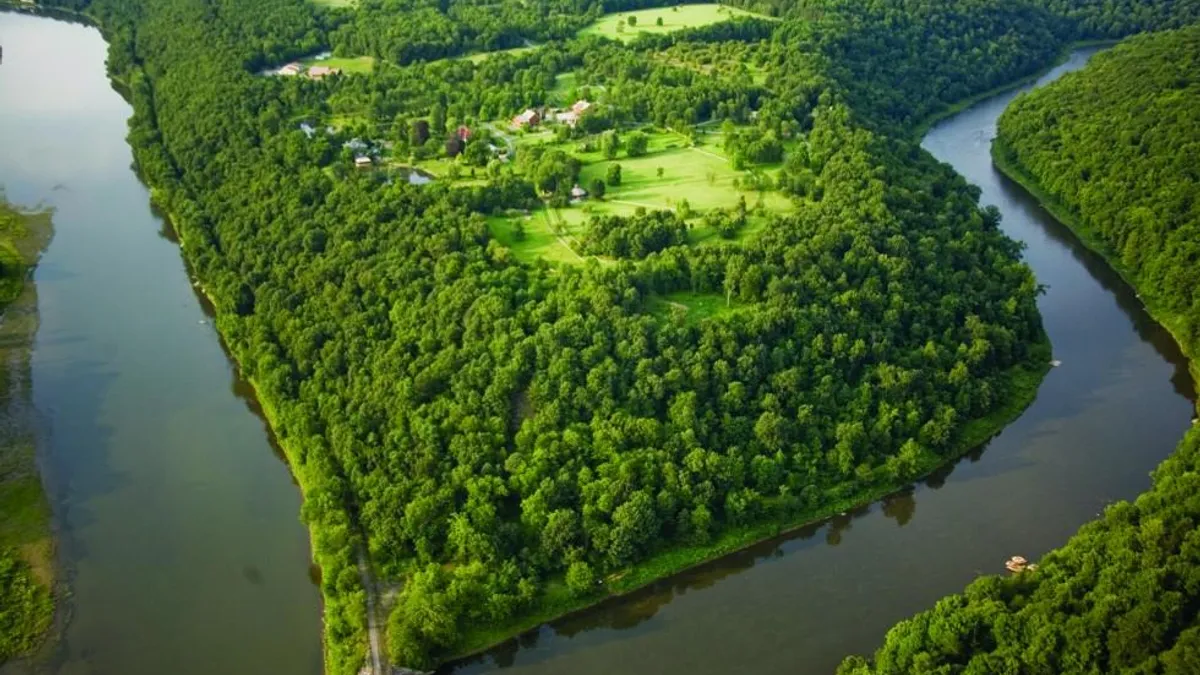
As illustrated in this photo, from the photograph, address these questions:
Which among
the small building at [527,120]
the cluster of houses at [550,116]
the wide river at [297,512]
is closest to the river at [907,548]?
the wide river at [297,512]

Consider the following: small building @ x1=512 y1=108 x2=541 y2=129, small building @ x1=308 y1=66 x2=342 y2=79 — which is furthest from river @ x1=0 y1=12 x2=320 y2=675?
small building @ x1=512 y1=108 x2=541 y2=129

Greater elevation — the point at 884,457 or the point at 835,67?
the point at 835,67

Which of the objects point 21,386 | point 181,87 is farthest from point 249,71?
point 21,386

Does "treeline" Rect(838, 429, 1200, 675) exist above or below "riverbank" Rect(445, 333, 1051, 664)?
above

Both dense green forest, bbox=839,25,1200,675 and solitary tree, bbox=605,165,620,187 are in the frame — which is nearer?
dense green forest, bbox=839,25,1200,675

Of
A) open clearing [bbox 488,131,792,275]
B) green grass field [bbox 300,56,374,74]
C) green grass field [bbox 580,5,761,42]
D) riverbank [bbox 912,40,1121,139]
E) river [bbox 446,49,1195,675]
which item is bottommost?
river [bbox 446,49,1195,675]

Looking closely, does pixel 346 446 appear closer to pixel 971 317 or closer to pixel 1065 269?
pixel 971 317

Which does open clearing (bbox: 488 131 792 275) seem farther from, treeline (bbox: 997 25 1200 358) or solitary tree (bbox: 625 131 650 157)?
treeline (bbox: 997 25 1200 358)
